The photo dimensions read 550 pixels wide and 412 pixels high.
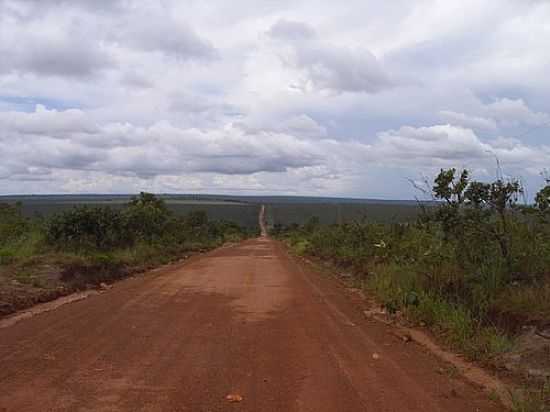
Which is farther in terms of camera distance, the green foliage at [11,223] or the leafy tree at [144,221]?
the leafy tree at [144,221]

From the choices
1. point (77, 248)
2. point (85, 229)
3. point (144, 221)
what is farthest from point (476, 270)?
point (144, 221)

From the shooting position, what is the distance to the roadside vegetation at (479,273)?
8977 millimetres

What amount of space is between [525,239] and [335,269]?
1212 cm

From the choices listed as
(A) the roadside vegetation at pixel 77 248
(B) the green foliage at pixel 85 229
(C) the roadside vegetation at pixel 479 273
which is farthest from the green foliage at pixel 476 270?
(B) the green foliage at pixel 85 229

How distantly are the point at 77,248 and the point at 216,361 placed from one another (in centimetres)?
1594

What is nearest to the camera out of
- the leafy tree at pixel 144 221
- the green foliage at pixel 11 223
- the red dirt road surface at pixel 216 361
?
the red dirt road surface at pixel 216 361

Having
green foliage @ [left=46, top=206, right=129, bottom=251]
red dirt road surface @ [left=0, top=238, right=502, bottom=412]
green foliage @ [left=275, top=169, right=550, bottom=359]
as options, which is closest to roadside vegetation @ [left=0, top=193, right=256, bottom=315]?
green foliage @ [left=46, top=206, right=129, bottom=251]

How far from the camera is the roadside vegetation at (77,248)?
1451 cm

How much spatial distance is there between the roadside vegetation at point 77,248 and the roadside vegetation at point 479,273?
7.54 metres

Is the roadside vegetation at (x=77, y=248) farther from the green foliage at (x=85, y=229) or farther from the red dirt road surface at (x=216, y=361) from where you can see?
Answer: the red dirt road surface at (x=216, y=361)

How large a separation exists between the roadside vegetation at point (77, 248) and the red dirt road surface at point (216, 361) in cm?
252

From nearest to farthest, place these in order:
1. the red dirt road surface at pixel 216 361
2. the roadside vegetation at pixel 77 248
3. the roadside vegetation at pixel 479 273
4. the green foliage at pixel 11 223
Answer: the red dirt road surface at pixel 216 361, the roadside vegetation at pixel 479 273, the roadside vegetation at pixel 77 248, the green foliage at pixel 11 223

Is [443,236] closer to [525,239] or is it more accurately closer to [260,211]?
[525,239]

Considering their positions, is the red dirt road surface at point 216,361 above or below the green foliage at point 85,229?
below
